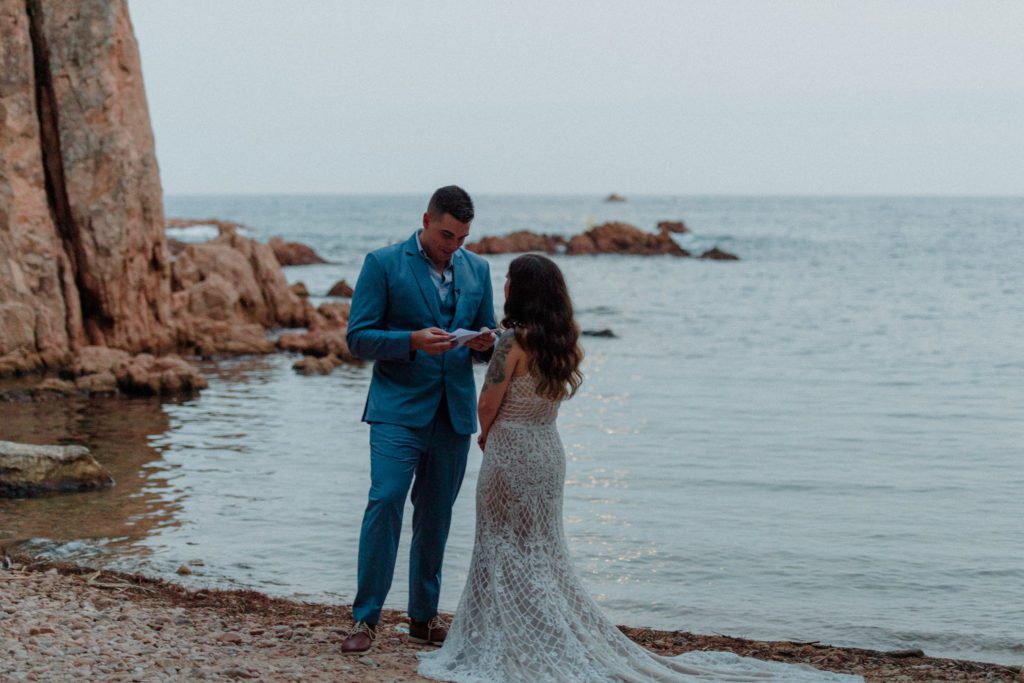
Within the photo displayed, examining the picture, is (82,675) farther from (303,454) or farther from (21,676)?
(303,454)

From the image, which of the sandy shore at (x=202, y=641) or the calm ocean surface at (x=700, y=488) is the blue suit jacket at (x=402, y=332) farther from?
the calm ocean surface at (x=700, y=488)

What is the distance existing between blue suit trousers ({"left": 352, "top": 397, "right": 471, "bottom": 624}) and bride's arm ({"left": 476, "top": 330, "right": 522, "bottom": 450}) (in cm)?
30

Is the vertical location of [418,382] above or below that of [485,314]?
below

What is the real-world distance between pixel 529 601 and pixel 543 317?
1284mm

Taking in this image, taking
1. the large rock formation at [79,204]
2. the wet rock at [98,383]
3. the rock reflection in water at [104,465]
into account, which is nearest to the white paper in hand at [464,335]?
the rock reflection in water at [104,465]

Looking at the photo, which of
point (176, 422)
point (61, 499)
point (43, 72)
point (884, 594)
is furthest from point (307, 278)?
point (884, 594)

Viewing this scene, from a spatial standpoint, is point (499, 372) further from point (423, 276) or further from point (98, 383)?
point (98, 383)

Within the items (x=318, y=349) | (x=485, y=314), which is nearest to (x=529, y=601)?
(x=485, y=314)

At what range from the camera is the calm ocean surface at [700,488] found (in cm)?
786

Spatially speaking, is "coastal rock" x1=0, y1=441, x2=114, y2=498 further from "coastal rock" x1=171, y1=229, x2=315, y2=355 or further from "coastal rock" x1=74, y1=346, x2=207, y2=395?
"coastal rock" x1=171, y1=229, x2=315, y2=355

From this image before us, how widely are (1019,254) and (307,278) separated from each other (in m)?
36.2

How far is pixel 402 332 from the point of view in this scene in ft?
17.6

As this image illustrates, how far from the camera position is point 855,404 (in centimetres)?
1631

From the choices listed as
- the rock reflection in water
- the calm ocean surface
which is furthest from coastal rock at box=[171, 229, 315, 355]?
the rock reflection in water
